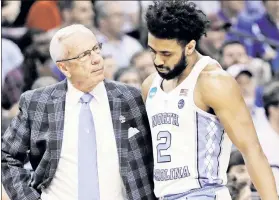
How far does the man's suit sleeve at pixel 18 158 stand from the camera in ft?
10.7

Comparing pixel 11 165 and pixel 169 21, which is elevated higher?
pixel 169 21

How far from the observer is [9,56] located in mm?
5344

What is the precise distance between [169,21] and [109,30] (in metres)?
2.72

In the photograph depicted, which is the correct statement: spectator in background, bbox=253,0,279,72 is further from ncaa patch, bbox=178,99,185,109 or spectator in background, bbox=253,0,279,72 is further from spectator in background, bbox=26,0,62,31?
ncaa patch, bbox=178,99,185,109

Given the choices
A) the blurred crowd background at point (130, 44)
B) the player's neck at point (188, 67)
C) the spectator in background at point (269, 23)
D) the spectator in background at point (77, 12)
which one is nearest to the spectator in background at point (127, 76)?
the blurred crowd background at point (130, 44)

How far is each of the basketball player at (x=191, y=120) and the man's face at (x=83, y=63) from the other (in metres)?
0.31

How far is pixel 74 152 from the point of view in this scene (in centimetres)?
324

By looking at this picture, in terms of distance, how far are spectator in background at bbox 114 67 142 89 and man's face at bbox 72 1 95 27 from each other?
466 mm

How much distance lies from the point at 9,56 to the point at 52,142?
224cm

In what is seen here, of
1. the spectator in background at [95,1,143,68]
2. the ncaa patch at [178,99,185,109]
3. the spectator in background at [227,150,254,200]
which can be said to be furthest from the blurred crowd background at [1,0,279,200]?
the ncaa patch at [178,99,185,109]

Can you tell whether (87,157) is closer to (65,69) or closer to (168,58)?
(65,69)

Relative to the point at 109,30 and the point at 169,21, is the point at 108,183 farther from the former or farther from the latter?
the point at 109,30

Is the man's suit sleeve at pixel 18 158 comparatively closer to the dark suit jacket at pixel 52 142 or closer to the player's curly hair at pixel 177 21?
the dark suit jacket at pixel 52 142

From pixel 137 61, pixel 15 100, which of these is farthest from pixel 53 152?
pixel 137 61
